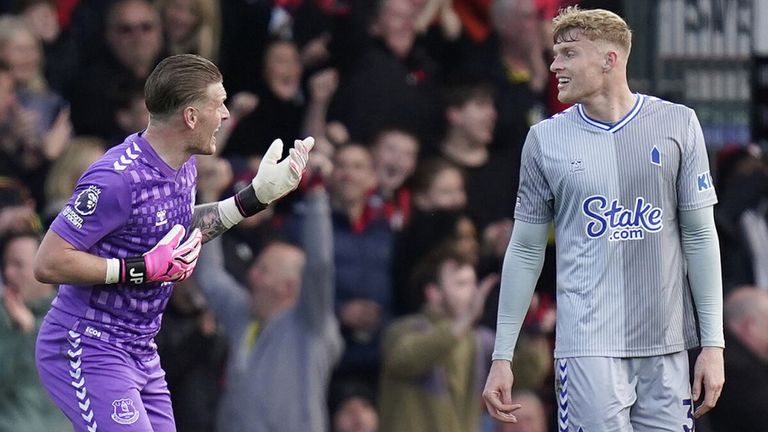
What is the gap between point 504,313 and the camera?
16.8 feet

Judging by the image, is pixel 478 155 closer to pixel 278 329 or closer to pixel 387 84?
pixel 387 84

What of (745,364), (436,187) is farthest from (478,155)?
(745,364)

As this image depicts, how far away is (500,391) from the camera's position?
16.5 feet

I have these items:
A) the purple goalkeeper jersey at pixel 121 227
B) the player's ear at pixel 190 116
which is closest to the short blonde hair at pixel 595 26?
the player's ear at pixel 190 116

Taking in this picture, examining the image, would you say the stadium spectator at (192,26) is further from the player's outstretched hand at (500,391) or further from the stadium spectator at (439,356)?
the player's outstretched hand at (500,391)

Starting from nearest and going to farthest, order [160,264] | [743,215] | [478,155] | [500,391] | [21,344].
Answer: [160,264]
[500,391]
[21,344]
[478,155]
[743,215]

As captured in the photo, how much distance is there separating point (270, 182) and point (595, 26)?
1373 millimetres

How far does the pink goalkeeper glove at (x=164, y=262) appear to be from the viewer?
491 cm

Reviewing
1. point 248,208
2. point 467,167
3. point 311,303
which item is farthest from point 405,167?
point 248,208

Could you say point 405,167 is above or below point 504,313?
above

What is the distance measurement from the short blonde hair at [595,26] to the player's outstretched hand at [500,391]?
1.18 metres

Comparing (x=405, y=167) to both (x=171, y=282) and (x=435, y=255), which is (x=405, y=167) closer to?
(x=435, y=255)

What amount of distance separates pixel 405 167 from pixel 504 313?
420 centimetres

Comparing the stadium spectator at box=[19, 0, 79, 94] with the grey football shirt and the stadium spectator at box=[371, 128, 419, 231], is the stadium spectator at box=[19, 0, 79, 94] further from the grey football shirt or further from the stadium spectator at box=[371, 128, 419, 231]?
the grey football shirt
